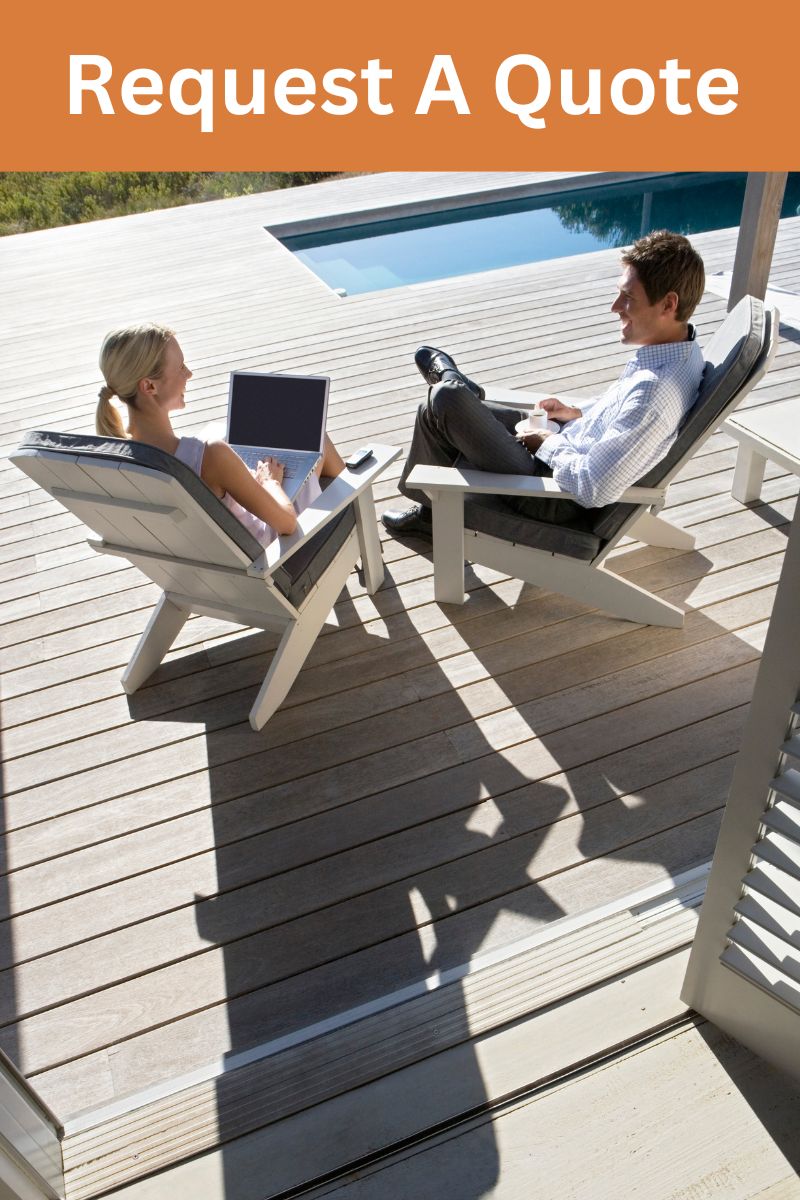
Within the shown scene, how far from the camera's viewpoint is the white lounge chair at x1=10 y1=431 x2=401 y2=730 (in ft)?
6.86

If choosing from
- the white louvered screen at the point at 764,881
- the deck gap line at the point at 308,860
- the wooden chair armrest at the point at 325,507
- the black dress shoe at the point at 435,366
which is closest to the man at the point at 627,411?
the black dress shoe at the point at 435,366

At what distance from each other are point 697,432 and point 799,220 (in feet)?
14.8

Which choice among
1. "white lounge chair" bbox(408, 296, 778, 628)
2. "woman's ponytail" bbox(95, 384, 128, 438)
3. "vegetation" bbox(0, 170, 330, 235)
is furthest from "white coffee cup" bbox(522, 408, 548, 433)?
"vegetation" bbox(0, 170, 330, 235)

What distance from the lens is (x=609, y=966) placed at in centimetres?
182

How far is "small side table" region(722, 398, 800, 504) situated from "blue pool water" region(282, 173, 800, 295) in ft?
14.7

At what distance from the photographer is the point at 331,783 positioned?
2436mm

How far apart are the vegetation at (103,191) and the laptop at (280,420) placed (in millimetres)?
8986

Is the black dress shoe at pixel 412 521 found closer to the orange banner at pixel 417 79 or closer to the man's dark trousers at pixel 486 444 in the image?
the man's dark trousers at pixel 486 444

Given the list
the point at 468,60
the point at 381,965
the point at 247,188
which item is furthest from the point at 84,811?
the point at 247,188

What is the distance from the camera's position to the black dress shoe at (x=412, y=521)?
3.29 m

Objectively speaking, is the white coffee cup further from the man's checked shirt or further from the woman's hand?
the woman's hand

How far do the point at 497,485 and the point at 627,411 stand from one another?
409mm

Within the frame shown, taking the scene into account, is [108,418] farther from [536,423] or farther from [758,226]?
[758,226]

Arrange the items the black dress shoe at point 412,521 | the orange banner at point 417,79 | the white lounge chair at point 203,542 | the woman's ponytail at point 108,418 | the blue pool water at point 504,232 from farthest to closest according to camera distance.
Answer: the blue pool water at point 504,232 < the orange banner at point 417,79 < the black dress shoe at point 412,521 < the woman's ponytail at point 108,418 < the white lounge chair at point 203,542
